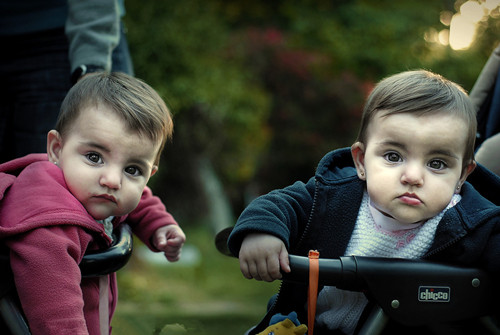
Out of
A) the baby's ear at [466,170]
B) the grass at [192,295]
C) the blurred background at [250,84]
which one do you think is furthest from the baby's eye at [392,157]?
the blurred background at [250,84]

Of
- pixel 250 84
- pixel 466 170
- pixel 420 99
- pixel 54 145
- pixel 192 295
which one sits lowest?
pixel 192 295

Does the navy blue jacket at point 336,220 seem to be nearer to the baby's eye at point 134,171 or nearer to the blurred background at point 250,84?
the baby's eye at point 134,171

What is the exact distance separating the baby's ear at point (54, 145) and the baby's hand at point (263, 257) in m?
0.58

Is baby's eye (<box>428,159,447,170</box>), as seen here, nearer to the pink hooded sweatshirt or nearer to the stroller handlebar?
the stroller handlebar

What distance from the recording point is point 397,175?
4.89 ft

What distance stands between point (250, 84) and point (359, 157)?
21.8 feet

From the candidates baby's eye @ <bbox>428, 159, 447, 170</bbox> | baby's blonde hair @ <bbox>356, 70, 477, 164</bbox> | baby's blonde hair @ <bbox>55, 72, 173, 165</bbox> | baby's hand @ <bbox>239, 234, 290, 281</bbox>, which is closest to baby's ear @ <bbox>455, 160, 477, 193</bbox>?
baby's blonde hair @ <bbox>356, 70, 477, 164</bbox>

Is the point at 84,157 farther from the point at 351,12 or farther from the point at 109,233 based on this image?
the point at 351,12

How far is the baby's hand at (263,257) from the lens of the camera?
1.37 m

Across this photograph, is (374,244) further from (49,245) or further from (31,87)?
(31,87)

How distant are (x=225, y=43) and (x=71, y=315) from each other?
664 cm

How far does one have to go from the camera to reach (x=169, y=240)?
188cm

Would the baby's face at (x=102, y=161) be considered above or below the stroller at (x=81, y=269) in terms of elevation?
above

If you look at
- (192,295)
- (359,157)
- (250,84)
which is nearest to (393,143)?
(359,157)
